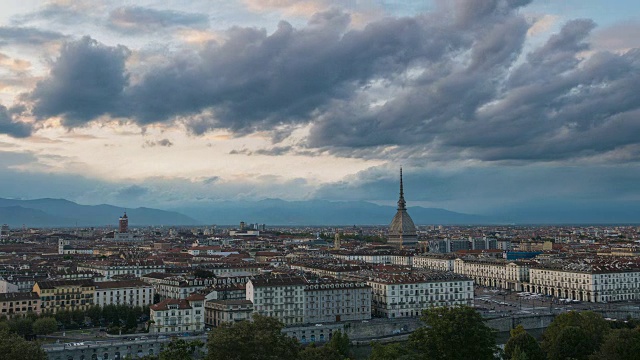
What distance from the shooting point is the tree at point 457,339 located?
143 feet

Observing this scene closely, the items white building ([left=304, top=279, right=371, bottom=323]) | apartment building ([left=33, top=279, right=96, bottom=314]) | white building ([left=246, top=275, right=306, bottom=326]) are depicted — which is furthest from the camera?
apartment building ([left=33, top=279, right=96, bottom=314])

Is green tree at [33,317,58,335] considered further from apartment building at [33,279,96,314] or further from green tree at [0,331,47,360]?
green tree at [0,331,47,360]

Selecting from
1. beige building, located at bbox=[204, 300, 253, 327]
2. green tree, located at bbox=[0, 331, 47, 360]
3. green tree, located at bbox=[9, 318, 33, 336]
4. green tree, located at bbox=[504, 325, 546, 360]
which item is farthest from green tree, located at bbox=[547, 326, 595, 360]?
green tree, located at bbox=[9, 318, 33, 336]

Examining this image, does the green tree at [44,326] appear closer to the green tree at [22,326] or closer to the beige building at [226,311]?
the green tree at [22,326]

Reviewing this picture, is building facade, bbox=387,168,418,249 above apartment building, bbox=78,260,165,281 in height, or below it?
above

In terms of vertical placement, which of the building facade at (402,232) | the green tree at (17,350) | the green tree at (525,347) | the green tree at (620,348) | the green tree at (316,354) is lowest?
the green tree at (525,347)

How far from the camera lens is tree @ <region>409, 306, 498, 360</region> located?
143ft

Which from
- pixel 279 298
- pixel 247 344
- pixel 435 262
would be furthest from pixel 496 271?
pixel 247 344

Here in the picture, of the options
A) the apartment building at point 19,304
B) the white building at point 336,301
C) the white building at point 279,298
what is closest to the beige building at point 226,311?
the white building at point 279,298

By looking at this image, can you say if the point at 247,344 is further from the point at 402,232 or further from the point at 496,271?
the point at 402,232

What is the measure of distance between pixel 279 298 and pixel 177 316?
10.2 metres

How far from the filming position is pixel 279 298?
71.7 m

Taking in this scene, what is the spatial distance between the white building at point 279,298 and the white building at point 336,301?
2.88ft

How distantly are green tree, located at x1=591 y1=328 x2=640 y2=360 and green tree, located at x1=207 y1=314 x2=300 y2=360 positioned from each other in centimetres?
2083
